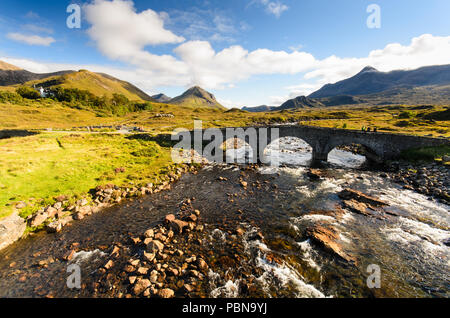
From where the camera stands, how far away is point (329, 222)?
17750mm

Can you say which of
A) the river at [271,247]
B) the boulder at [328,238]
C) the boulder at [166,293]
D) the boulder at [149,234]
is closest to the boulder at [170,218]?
the river at [271,247]

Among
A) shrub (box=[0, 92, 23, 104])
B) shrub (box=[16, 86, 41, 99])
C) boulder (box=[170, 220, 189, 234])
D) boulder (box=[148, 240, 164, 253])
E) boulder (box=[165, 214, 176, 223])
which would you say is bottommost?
boulder (box=[148, 240, 164, 253])

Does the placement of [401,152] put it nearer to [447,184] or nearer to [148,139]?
[447,184]

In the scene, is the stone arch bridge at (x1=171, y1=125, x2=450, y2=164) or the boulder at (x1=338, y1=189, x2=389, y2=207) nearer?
the boulder at (x1=338, y1=189, x2=389, y2=207)

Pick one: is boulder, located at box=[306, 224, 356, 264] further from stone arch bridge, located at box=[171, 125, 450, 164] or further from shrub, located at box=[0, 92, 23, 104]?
shrub, located at box=[0, 92, 23, 104]

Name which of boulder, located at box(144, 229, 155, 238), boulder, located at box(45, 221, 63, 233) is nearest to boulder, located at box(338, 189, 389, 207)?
boulder, located at box(144, 229, 155, 238)

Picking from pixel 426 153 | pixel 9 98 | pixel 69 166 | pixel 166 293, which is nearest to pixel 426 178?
pixel 426 153

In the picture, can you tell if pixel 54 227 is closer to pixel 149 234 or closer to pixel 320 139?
pixel 149 234

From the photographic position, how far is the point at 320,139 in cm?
4100

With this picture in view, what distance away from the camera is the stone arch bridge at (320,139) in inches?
1351

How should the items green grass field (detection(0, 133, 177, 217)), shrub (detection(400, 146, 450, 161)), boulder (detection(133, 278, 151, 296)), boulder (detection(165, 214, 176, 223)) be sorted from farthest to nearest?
shrub (detection(400, 146, 450, 161)), green grass field (detection(0, 133, 177, 217)), boulder (detection(165, 214, 176, 223)), boulder (detection(133, 278, 151, 296))

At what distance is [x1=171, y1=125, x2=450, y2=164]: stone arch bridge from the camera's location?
34.3 metres
